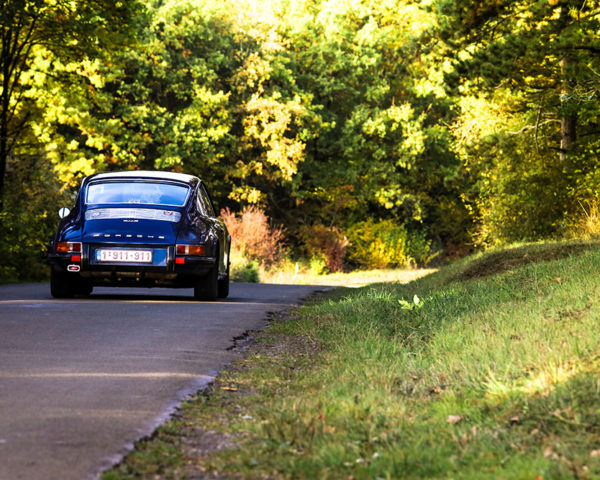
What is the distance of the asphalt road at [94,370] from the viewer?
16.5 feet

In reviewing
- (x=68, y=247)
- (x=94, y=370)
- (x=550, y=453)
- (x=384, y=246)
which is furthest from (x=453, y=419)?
(x=384, y=246)

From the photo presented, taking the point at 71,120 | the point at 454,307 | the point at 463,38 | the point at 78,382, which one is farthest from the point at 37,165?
the point at 78,382

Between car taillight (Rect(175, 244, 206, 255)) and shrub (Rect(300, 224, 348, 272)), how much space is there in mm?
29467

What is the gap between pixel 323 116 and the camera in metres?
47.1

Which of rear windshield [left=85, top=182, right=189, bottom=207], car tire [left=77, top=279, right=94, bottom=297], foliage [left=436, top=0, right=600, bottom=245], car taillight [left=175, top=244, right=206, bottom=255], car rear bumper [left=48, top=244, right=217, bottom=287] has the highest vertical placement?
foliage [left=436, top=0, right=600, bottom=245]

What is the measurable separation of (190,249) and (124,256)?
0.91 m

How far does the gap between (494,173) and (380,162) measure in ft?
63.3

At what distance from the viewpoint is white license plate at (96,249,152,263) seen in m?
13.8

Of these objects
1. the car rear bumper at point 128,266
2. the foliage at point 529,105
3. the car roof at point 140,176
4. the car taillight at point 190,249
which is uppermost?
the foliage at point 529,105

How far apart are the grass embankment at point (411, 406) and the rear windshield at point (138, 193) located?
4612 millimetres

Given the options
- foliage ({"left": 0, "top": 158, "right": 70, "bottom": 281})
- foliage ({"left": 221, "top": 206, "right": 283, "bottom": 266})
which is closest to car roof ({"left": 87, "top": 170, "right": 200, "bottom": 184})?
foliage ({"left": 0, "top": 158, "right": 70, "bottom": 281})

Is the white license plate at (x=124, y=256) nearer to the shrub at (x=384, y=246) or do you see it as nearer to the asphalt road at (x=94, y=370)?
the asphalt road at (x=94, y=370)

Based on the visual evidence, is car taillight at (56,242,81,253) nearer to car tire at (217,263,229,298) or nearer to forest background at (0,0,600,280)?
car tire at (217,263,229,298)

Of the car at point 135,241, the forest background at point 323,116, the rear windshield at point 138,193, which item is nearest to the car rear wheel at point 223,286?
the car at point 135,241
